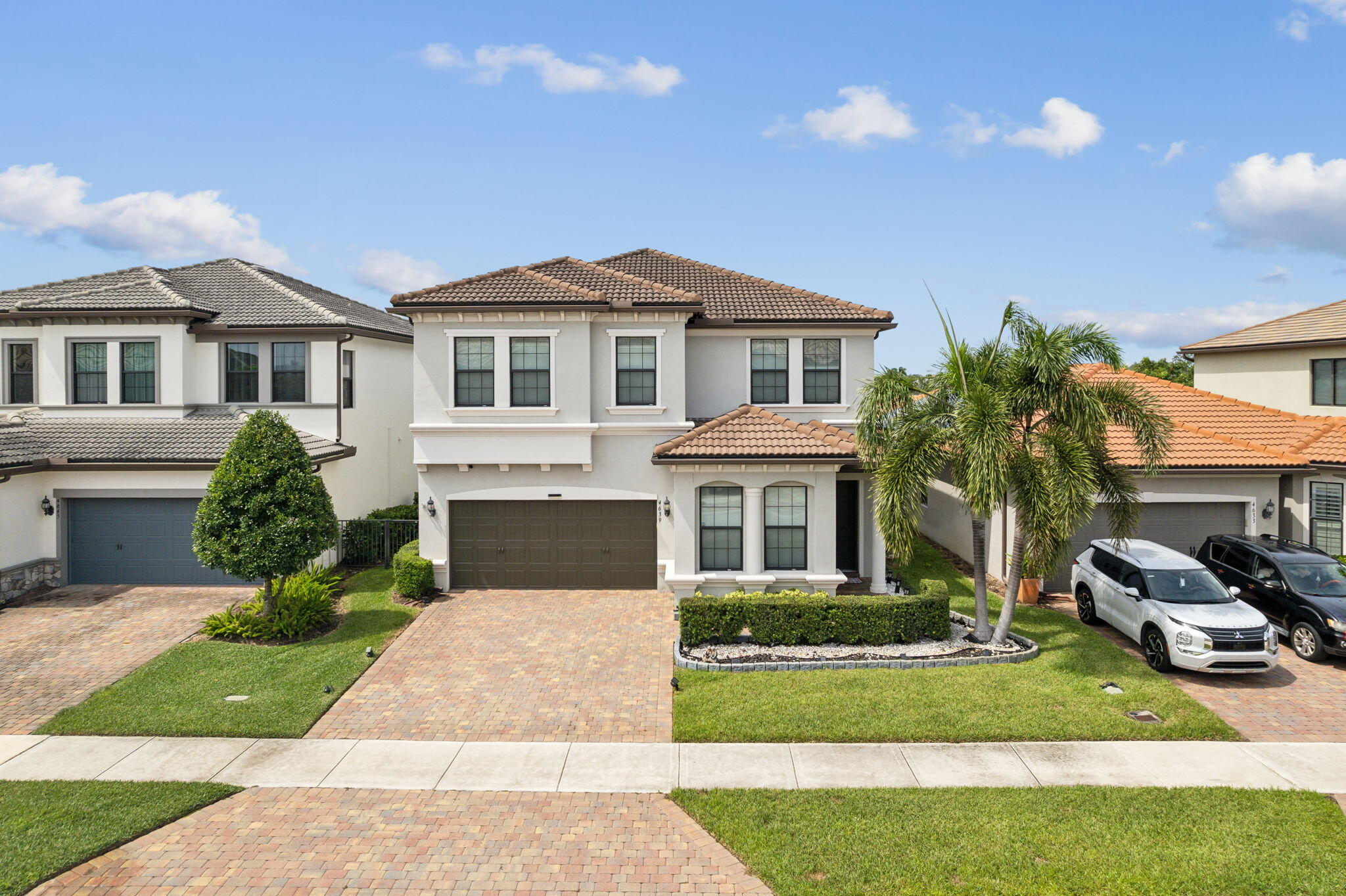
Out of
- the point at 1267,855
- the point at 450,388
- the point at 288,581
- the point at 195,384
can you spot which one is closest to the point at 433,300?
the point at 450,388

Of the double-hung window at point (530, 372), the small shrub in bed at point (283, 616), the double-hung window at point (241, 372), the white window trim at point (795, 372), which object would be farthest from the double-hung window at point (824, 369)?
the double-hung window at point (241, 372)

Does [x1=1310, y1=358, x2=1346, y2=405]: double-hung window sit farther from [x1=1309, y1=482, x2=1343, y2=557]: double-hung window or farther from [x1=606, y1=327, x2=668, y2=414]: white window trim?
[x1=606, y1=327, x2=668, y2=414]: white window trim

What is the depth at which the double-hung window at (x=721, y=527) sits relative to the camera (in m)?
16.9

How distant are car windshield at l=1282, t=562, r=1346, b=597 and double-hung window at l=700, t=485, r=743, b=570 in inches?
405

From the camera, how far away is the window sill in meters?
17.6

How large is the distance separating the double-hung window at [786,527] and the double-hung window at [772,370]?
10.7ft

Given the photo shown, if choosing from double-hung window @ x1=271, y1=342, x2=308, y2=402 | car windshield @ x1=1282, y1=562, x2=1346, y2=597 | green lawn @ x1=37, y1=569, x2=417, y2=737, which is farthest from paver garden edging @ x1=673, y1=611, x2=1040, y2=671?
double-hung window @ x1=271, y1=342, x2=308, y2=402

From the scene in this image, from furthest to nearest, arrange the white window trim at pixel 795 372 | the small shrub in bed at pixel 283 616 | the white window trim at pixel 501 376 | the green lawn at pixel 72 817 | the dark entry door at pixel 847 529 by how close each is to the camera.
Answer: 1. the white window trim at pixel 795 372
2. the dark entry door at pixel 847 529
3. the white window trim at pixel 501 376
4. the small shrub in bed at pixel 283 616
5. the green lawn at pixel 72 817

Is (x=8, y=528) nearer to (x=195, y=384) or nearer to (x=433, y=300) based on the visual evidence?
(x=195, y=384)

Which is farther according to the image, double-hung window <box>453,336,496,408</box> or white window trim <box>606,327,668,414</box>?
white window trim <box>606,327,668,414</box>

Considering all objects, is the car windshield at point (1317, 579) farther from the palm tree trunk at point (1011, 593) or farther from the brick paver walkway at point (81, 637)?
the brick paver walkway at point (81, 637)

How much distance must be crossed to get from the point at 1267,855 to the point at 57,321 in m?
26.1

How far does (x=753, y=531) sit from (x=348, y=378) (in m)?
12.5

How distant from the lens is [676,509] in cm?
1670
